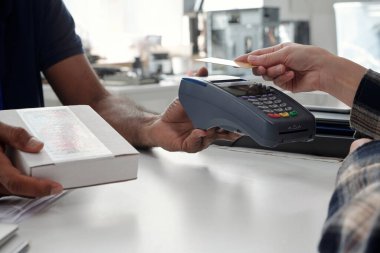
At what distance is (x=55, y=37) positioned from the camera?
103cm

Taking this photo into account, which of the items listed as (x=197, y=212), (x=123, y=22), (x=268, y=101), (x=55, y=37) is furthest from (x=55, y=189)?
(x=123, y=22)

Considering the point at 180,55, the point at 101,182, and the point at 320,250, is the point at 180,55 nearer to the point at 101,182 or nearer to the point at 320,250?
the point at 101,182

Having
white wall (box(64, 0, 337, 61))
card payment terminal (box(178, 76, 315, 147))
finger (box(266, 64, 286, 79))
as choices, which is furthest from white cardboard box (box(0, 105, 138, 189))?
white wall (box(64, 0, 337, 61))

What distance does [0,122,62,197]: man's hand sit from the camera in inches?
17.8

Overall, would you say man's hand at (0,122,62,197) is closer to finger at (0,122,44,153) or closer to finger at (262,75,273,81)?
finger at (0,122,44,153)

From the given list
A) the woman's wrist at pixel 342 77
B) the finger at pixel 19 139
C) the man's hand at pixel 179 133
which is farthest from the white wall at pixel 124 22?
the finger at pixel 19 139

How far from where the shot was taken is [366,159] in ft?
1.12

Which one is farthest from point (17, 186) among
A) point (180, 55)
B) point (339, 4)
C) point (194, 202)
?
point (180, 55)

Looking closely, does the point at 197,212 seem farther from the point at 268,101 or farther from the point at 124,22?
the point at 124,22

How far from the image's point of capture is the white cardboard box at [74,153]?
0.46m

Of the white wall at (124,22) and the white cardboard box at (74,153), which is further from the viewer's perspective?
the white wall at (124,22)

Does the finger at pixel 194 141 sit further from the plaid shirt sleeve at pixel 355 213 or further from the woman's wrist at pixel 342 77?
the plaid shirt sleeve at pixel 355 213

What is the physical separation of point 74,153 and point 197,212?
0.13m

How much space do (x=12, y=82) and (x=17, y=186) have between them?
1.88 feet
